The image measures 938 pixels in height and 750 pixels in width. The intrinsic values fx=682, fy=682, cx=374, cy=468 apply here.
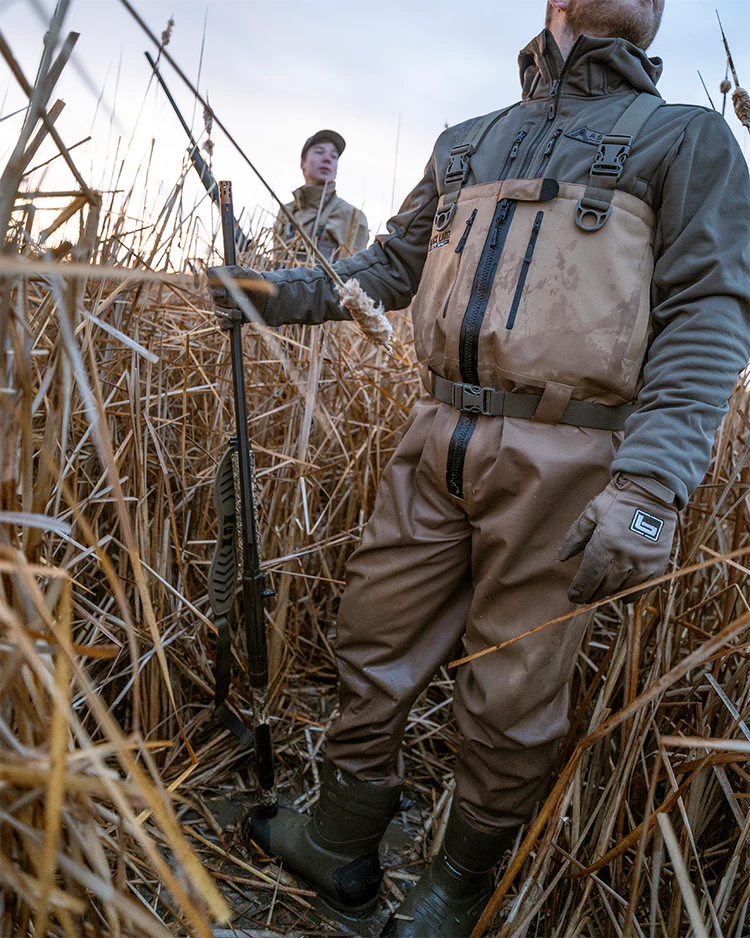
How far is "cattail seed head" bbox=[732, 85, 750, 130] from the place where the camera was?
133 centimetres

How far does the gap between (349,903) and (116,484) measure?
132 centimetres

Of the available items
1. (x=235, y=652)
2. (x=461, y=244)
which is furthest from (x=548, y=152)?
(x=235, y=652)

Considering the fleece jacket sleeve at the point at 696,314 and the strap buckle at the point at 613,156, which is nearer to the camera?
the fleece jacket sleeve at the point at 696,314

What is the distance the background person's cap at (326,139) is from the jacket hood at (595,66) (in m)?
3.10

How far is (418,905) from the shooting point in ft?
4.85

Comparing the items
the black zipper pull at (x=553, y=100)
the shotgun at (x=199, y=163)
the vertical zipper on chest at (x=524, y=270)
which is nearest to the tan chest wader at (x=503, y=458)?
the vertical zipper on chest at (x=524, y=270)

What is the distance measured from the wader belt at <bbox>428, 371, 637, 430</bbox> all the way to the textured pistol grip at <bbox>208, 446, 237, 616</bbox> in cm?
56

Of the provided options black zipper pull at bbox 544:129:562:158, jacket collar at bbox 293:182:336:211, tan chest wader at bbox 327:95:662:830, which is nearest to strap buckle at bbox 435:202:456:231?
tan chest wader at bbox 327:95:662:830

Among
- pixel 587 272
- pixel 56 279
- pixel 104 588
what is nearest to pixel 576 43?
pixel 587 272

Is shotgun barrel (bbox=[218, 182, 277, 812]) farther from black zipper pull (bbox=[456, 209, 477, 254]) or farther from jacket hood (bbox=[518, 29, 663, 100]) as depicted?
jacket hood (bbox=[518, 29, 663, 100])

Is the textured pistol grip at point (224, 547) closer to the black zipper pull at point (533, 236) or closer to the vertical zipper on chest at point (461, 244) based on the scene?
the vertical zipper on chest at point (461, 244)

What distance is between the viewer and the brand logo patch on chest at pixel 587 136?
1.37 m

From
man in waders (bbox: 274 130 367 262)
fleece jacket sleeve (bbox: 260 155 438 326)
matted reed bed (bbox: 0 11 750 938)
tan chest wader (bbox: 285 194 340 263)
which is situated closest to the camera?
matted reed bed (bbox: 0 11 750 938)

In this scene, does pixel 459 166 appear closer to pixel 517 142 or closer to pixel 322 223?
pixel 517 142
